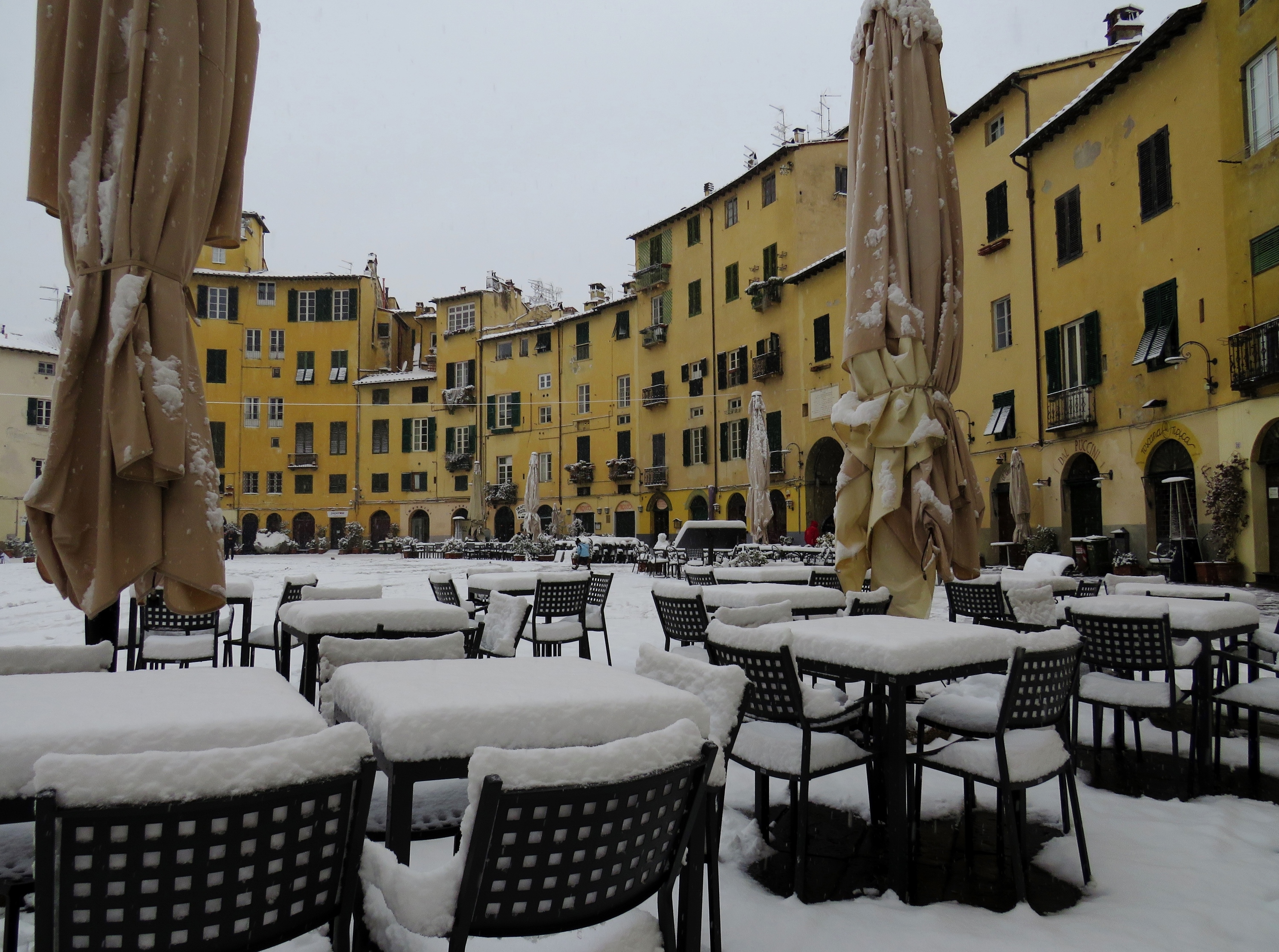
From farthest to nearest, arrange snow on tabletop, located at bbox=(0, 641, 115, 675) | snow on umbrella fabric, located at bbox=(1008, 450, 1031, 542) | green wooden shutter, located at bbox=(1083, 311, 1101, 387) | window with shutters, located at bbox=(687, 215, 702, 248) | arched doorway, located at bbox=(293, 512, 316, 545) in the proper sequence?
arched doorway, located at bbox=(293, 512, 316, 545)
window with shutters, located at bbox=(687, 215, 702, 248)
snow on umbrella fabric, located at bbox=(1008, 450, 1031, 542)
green wooden shutter, located at bbox=(1083, 311, 1101, 387)
snow on tabletop, located at bbox=(0, 641, 115, 675)

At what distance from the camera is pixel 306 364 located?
39438mm

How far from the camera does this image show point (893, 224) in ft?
15.1

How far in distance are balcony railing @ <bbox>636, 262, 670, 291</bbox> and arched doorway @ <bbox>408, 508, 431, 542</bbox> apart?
1499cm

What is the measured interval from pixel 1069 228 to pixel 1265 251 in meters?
4.73

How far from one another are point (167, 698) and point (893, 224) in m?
4.08

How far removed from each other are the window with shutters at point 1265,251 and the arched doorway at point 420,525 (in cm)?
3274

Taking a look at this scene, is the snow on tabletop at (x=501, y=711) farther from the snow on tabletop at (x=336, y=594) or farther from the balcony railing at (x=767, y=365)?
the balcony railing at (x=767, y=365)

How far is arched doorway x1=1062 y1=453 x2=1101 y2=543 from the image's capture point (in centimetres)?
1612

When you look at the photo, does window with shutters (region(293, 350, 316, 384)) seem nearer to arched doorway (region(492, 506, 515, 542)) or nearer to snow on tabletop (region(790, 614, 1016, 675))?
arched doorway (region(492, 506, 515, 542))

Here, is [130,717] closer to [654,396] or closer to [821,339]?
[821,339]

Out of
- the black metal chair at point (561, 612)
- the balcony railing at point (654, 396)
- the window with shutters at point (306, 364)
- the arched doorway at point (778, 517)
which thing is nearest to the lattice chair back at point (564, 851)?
the black metal chair at point (561, 612)

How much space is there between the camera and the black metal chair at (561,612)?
20.2 ft

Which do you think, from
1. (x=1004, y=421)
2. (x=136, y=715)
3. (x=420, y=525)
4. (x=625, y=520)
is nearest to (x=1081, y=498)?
(x=1004, y=421)

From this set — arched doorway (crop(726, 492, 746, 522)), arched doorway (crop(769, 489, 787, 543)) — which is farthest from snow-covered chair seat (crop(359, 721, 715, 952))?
arched doorway (crop(726, 492, 746, 522))
